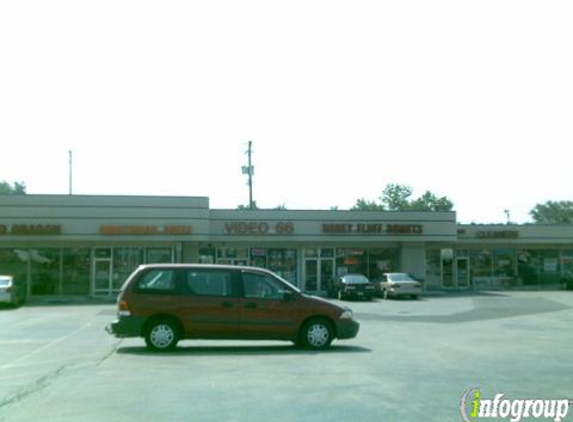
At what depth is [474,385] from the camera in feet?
34.9

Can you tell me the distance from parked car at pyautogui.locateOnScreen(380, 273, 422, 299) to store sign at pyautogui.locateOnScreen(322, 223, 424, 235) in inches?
171

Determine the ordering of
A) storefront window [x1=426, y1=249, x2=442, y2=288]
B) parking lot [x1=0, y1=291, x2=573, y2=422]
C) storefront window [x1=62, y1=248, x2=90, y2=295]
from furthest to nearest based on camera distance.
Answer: storefront window [x1=426, y1=249, x2=442, y2=288], storefront window [x1=62, y1=248, x2=90, y2=295], parking lot [x1=0, y1=291, x2=573, y2=422]

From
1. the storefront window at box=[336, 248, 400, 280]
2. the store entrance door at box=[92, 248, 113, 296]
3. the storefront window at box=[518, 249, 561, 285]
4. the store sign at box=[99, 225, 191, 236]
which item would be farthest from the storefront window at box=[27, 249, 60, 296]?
the storefront window at box=[518, 249, 561, 285]

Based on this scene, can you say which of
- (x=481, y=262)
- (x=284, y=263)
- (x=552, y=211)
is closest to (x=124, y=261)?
(x=284, y=263)

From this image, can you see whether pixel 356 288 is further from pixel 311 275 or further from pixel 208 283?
pixel 208 283

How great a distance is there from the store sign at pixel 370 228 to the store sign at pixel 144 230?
817 cm

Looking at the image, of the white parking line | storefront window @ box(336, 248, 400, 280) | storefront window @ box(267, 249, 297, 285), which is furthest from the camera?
storefront window @ box(336, 248, 400, 280)

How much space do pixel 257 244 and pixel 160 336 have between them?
2706cm

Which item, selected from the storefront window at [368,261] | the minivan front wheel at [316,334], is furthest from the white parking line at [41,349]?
the storefront window at [368,261]

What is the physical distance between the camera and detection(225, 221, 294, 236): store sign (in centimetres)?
4084

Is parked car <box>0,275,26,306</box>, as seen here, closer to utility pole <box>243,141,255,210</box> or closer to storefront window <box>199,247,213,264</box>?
storefront window <box>199,247,213,264</box>

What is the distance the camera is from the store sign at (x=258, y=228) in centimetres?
4084

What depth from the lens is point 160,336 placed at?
49.1 ft

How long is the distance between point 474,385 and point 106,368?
5.93 meters
